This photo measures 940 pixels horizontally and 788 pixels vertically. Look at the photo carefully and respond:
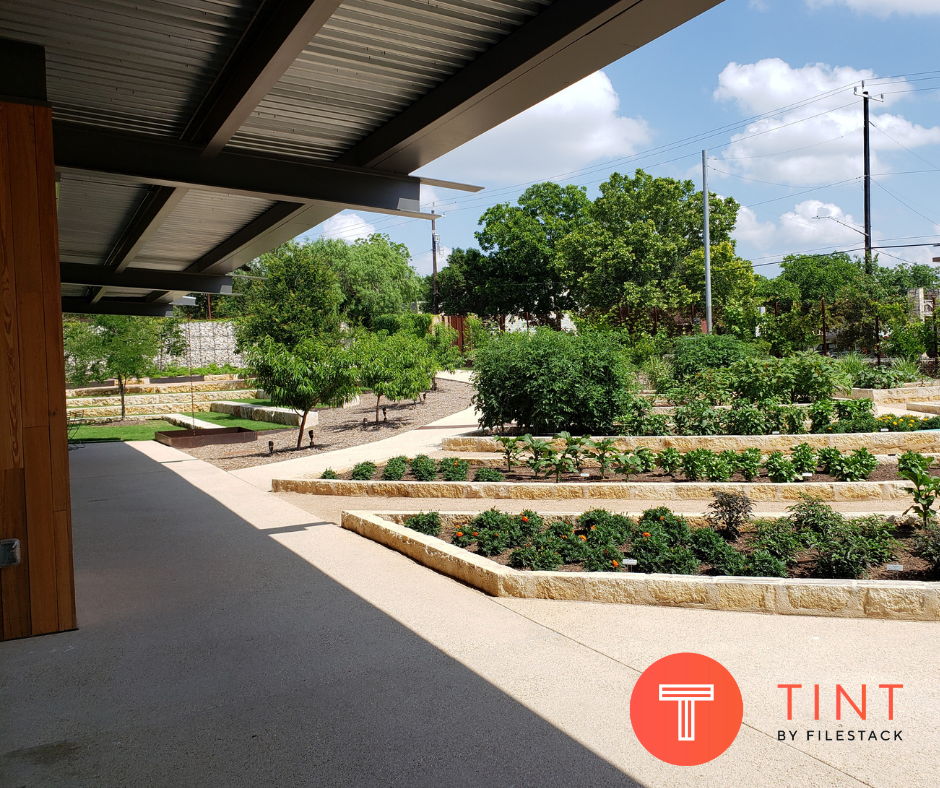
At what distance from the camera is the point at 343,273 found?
44938 mm

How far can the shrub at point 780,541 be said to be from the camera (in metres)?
5.32

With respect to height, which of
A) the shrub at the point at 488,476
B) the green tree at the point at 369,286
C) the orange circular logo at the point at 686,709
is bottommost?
the orange circular logo at the point at 686,709

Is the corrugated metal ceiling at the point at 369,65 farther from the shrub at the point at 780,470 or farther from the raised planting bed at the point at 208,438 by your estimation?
the raised planting bed at the point at 208,438

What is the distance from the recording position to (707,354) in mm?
16672

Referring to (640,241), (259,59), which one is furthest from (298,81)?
(640,241)

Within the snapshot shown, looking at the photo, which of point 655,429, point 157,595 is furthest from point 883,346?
point 157,595

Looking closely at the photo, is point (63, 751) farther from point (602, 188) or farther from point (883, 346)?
point (602, 188)

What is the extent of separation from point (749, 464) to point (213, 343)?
33.6 meters

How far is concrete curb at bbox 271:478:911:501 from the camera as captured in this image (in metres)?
7.63

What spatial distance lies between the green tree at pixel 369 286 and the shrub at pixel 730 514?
37281mm

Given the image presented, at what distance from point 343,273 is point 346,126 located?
39.6m

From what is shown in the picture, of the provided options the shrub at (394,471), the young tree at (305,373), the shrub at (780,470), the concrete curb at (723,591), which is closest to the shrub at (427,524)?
the concrete curb at (723,591)

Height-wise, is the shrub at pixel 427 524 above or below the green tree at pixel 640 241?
below

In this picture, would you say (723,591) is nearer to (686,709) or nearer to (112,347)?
(686,709)
